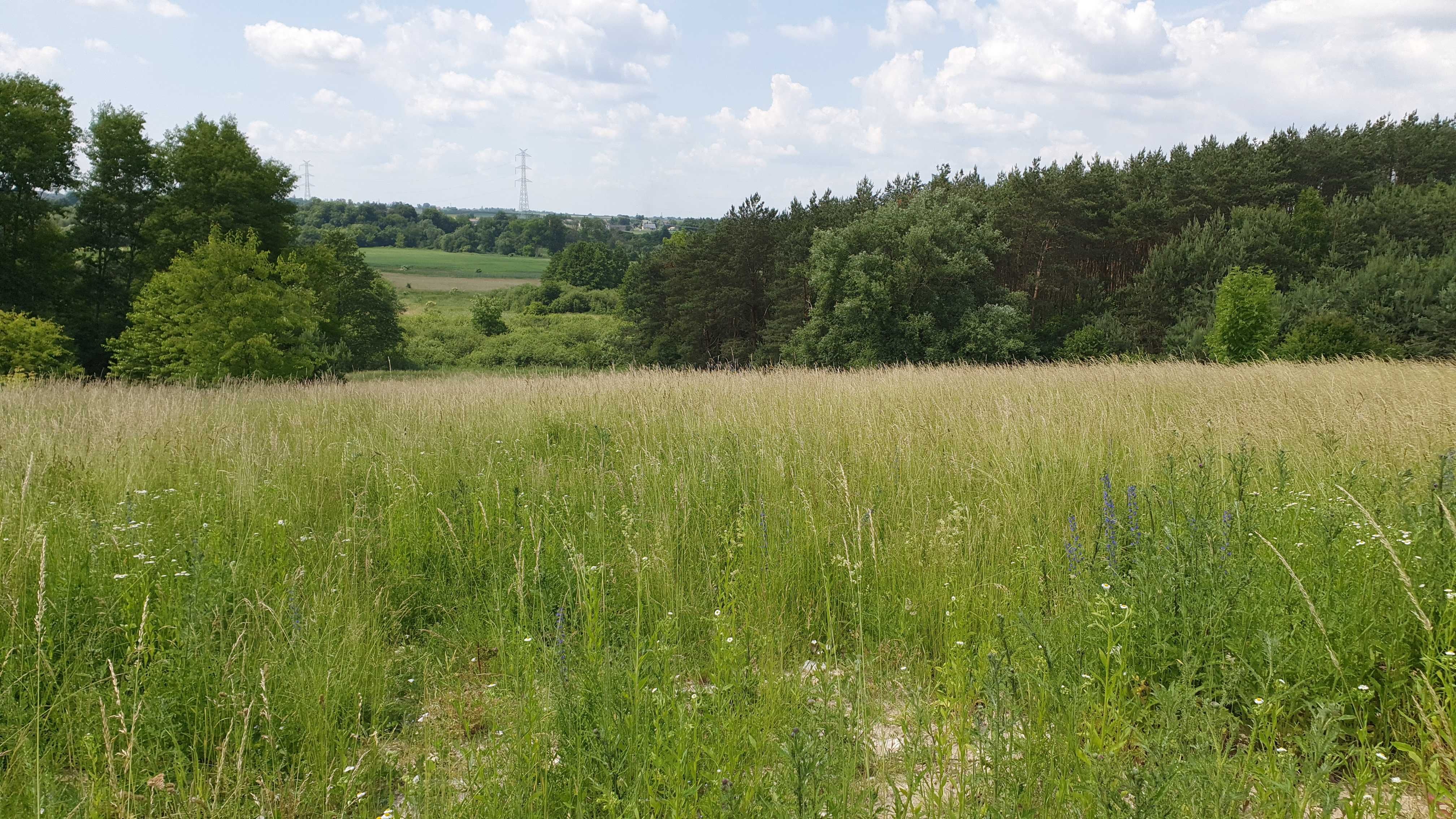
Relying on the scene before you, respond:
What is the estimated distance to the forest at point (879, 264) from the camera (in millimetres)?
26000

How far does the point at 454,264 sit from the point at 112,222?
6511 centimetres

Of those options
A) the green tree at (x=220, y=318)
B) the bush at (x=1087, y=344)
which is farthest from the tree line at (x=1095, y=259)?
the green tree at (x=220, y=318)

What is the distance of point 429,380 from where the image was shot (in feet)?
51.4

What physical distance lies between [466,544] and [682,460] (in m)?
1.56

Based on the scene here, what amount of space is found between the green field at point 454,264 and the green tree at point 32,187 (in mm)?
48598

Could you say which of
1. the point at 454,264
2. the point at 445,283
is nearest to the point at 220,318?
the point at 445,283

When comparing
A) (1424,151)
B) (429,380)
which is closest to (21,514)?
(429,380)

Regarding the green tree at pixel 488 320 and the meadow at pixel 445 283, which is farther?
the meadow at pixel 445 283

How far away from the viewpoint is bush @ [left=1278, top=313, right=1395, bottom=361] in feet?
75.2

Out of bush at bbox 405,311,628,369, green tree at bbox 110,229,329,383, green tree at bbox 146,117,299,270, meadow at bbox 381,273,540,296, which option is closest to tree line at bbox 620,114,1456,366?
bush at bbox 405,311,628,369

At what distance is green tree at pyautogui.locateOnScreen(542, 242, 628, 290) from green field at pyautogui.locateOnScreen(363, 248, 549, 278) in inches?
167

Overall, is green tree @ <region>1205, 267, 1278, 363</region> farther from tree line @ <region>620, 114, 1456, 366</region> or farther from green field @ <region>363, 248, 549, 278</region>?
green field @ <region>363, 248, 549, 278</region>

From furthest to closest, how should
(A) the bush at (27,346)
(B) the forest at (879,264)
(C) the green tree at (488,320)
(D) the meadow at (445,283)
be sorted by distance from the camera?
(D) the meadow at (445,283)
(C) the green tree at (488,320)
(B) the forest at (879,264)
(A) the bush at (27,346)

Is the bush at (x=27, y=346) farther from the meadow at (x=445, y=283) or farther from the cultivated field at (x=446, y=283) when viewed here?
the cultivated field at (x=446, y=283)
